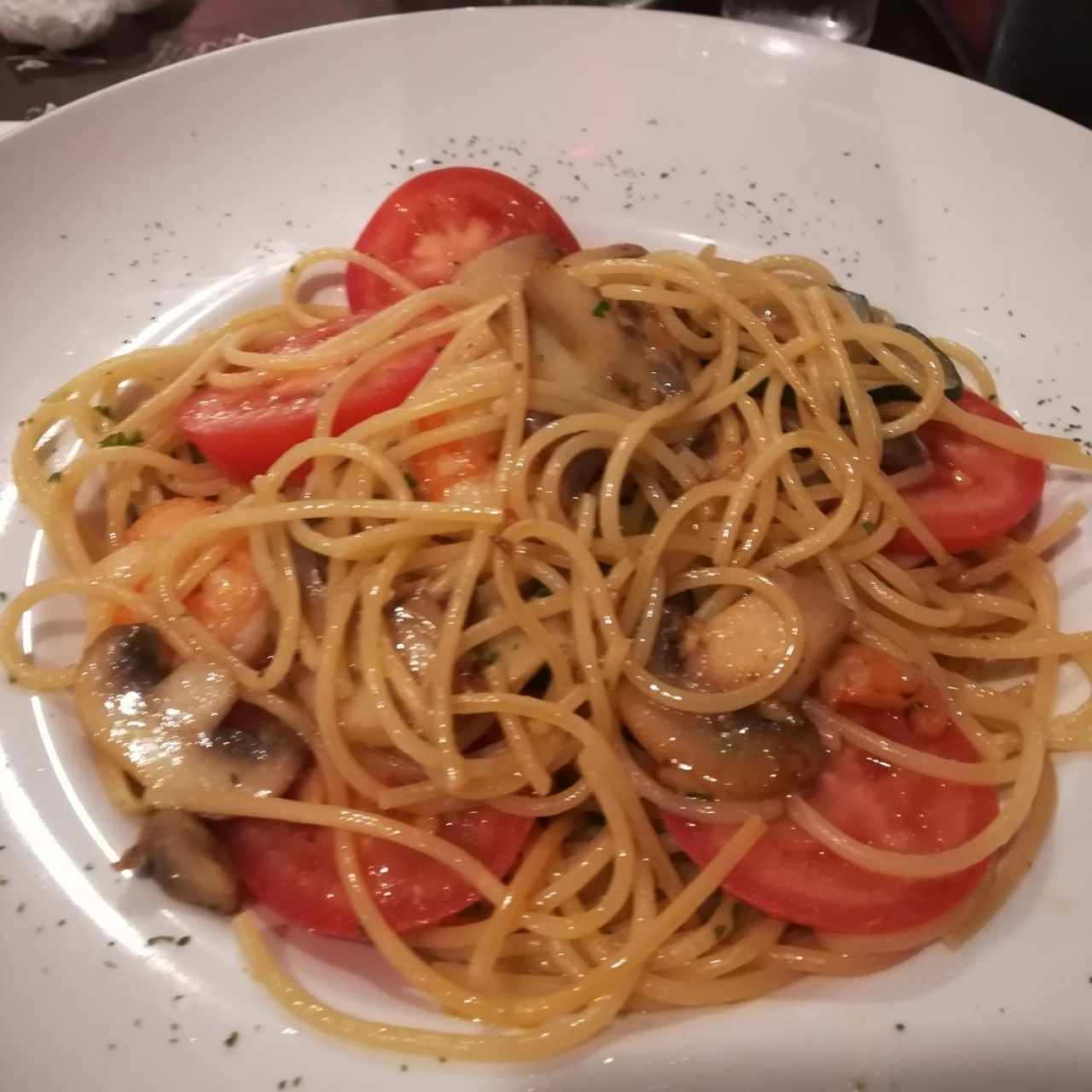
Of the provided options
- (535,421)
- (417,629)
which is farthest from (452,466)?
(417,629)

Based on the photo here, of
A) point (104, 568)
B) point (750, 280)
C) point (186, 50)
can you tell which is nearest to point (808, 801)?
point (750, 280)

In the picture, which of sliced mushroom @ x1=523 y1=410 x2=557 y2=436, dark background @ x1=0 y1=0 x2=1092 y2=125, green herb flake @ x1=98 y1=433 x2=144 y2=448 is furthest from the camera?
dark background @ x1=0 y1=0 x2=1092 y2=125

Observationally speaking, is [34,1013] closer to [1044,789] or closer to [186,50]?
[1044,789]

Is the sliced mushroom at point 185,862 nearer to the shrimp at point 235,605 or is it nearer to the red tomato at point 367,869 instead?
the red tomato at point 367,869

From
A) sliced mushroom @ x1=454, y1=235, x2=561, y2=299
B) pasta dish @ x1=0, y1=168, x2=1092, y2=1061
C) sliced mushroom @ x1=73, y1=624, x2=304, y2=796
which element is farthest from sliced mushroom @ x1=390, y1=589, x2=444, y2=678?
sliced mushroom @ x1=454, y1=235, x2=561, y2=299

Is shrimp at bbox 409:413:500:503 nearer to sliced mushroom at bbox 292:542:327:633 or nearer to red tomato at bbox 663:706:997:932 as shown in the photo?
sliced mushroom at bbox 292:542:327:633

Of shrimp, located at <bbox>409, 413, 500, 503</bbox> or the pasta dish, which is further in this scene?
shrimp, located at <bbox>409, 413, 500, 503</bbox>

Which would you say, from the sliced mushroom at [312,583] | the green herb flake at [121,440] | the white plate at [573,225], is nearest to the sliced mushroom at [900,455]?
the white plate at [573,225]

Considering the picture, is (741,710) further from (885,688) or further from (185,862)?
(185,862)
